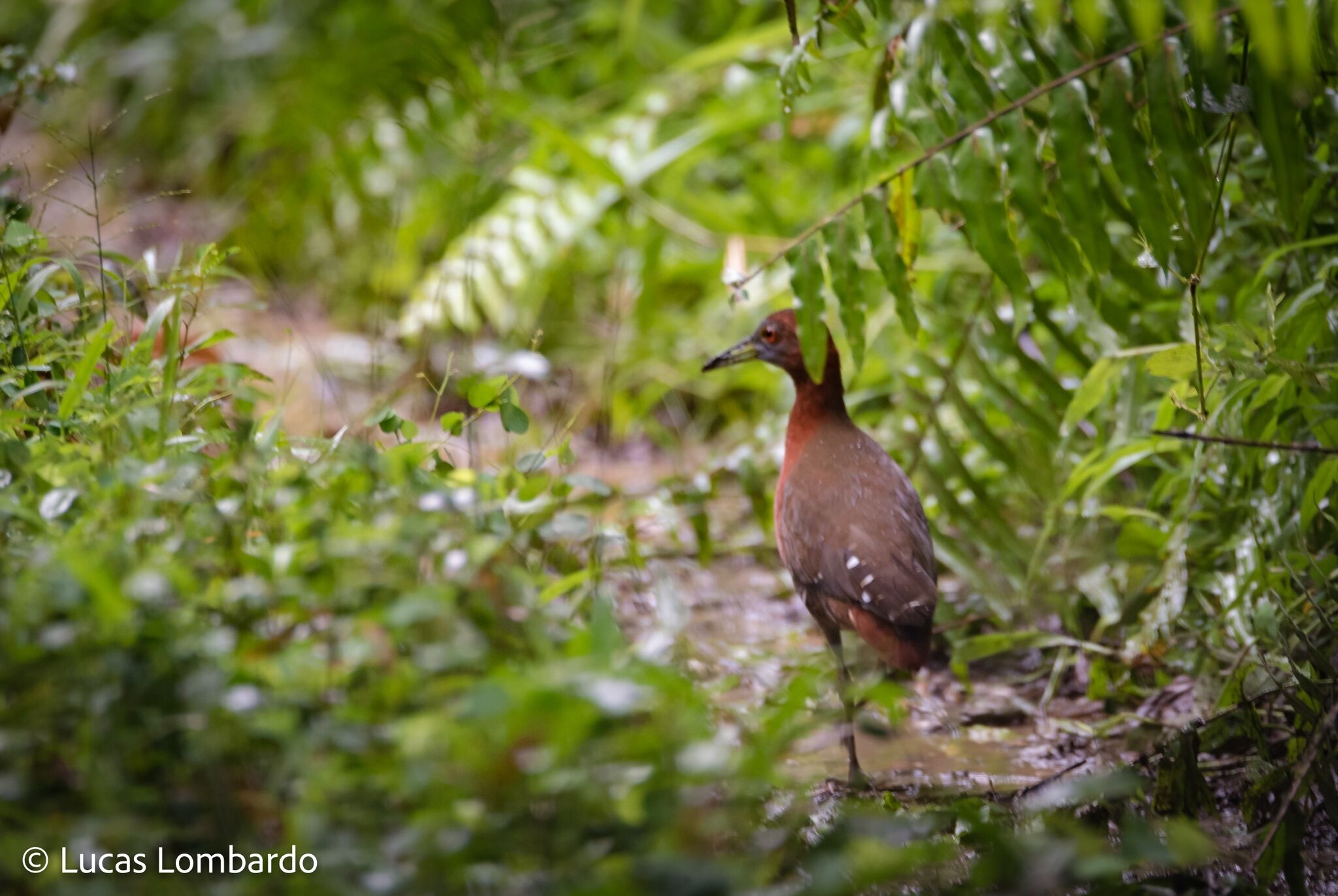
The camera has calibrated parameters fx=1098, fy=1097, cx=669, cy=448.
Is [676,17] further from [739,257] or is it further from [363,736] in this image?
[363,736]

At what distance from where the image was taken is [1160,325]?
11.0 ft

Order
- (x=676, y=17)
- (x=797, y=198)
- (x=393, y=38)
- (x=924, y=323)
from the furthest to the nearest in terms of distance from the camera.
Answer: (x=676, y=17) → (x=797, y=198) → (x=393, y=38) → (x=924, y=323)

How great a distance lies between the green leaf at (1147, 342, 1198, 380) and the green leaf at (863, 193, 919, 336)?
641mm

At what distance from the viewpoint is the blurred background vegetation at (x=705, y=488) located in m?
1.42

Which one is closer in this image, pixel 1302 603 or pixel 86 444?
pixel 86 444

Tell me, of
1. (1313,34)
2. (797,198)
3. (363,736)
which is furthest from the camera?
(797,198)

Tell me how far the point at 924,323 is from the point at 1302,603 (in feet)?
5.91

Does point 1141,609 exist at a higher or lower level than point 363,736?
lower

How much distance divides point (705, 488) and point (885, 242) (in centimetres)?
130

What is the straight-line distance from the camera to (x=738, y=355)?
3354 millimetres

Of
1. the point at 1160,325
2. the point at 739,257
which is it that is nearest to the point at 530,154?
the point at 739,257

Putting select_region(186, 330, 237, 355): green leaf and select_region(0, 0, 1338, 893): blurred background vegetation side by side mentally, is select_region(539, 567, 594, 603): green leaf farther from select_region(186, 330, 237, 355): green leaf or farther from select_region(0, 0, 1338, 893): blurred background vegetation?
select_region(186, 330, 237, 355): green leaf

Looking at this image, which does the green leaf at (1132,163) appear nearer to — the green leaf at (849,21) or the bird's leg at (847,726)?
the green leaf at (849,21)

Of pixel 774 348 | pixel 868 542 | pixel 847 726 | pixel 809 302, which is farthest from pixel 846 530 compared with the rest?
pixel 774 348
